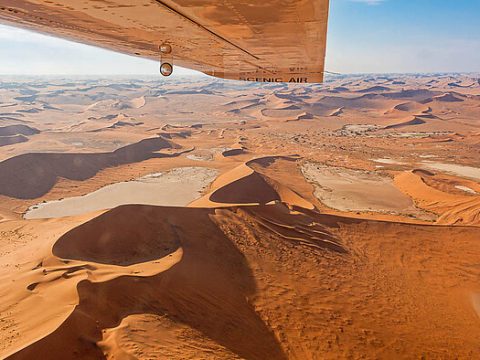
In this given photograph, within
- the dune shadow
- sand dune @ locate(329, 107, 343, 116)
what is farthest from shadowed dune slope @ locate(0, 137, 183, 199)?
sand dune @ locate(329, 107, 343, 116)

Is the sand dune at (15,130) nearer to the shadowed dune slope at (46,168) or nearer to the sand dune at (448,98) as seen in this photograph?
the shadowed dune slope at (46,168)

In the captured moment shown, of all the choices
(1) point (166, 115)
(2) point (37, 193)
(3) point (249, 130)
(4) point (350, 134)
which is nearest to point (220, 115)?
(1) point (166, 115)

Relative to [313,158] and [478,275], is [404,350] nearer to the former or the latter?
[478,275]

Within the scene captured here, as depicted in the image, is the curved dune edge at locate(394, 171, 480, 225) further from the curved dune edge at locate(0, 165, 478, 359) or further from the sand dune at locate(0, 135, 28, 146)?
the sand dune at locate(0, 135, 28, 146)

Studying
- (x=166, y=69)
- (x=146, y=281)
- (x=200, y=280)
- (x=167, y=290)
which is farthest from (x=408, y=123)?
(x=166, y=69)

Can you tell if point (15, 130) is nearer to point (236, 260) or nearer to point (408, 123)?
point (236, 260)
